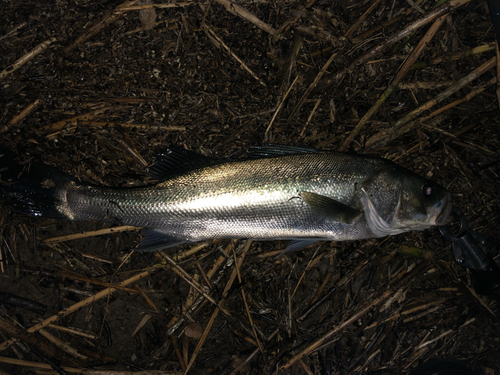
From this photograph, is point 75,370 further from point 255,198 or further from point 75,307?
point 255,198

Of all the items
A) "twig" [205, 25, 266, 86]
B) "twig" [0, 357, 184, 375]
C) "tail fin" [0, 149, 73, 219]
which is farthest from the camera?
"twig" [205, 25, 266, 86]

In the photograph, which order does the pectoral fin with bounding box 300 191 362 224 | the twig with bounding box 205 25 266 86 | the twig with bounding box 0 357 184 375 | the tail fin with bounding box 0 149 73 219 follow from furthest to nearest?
the twig with bounding box 205 25 266 86
the twig with bounding box 0 357 184 375
the tail fin with bounding box 0 149 73 219
the pectoral fin with bounding box 300 191 362 224

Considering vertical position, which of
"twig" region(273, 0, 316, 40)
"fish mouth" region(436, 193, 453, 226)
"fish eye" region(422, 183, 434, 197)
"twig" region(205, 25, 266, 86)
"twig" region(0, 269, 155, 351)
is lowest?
"twig" region(0, 269, 155, 351)

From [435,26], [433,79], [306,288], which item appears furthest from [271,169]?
[435,26]

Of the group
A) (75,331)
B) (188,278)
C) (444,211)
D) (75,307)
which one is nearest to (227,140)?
(188,278)

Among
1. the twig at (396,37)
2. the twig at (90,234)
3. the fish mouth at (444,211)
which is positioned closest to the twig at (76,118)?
the twig at (90,234)

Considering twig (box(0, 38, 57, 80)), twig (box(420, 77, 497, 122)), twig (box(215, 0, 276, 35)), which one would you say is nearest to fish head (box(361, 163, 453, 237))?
twig (box(420, 77, 497, 122))

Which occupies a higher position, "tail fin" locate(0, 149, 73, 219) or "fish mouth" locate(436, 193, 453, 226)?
"fish mouth" locate(436, 193, 453, 226)

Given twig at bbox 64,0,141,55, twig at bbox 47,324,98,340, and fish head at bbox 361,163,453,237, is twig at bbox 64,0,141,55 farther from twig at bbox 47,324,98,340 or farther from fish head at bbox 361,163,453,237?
fish head at bbox 361,163,453,237

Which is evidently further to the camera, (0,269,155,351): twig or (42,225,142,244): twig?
(42,225,142,244): twig
